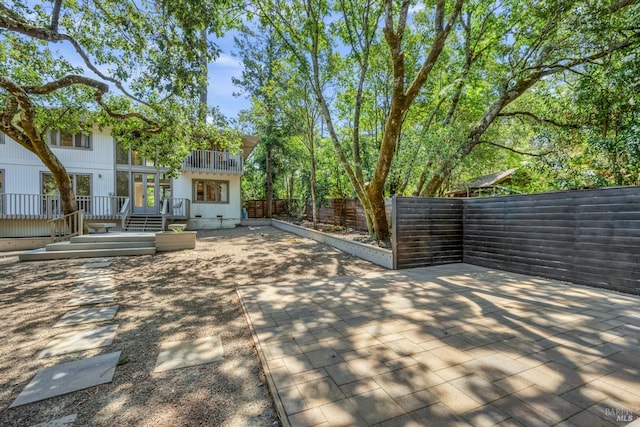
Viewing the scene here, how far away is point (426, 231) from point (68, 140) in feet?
50.6

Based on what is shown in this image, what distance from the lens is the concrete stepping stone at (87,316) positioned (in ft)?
11.0

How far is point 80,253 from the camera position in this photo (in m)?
7.37

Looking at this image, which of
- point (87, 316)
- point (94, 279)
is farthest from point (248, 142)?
point (87, 316)

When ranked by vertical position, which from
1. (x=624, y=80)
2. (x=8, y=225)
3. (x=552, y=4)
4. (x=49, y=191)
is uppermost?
(x=552, y=4)

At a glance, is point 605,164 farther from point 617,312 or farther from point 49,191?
point 49,191

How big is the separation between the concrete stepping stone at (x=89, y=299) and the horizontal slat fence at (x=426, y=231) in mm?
5193

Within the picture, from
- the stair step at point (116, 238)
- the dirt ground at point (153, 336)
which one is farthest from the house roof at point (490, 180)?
the stair step at point (116, 238)

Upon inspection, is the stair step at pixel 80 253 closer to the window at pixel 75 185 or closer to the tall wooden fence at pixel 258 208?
the window at pixel 75 185

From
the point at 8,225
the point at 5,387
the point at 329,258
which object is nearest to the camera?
the point at 5,387

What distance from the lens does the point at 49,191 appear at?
1190cm

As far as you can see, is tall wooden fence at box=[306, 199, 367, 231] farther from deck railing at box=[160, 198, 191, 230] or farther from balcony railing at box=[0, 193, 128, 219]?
balcony railing at box=[0, 193, 128, 219]

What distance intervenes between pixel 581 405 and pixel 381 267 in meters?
4.47

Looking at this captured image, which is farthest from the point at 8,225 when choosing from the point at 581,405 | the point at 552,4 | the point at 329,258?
the point at 552,4

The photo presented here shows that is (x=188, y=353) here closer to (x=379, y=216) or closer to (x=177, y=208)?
(x=379, y=216)
